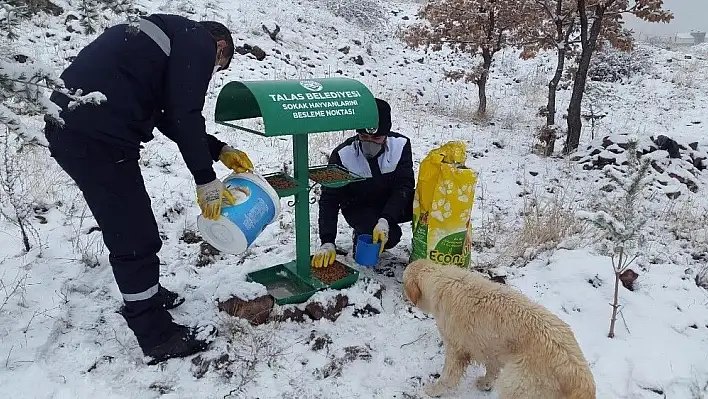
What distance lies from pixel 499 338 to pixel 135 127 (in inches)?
88.0

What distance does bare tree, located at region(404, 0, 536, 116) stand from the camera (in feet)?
33.3

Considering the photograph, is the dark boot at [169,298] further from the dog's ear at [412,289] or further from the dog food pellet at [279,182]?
the dog's ear at [412,289]

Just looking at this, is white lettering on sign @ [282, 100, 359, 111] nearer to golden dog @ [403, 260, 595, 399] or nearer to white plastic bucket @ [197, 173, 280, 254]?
white plastic bucket @ [197, 173, 280, 254]

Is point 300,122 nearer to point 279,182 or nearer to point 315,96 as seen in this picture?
point 315,96

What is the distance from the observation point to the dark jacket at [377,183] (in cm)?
409

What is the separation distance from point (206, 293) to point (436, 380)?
1727mm

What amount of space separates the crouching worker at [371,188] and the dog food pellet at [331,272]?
43 mm

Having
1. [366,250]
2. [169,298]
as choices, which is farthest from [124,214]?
[366,250]

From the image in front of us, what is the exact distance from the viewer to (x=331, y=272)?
3.88 meters

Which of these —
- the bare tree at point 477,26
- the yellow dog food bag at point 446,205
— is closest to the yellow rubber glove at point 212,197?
the yellow dog food bag at point 446,205

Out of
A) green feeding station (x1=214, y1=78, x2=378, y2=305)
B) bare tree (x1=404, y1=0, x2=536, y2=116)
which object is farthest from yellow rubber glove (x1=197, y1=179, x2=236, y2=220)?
bare tree (x1=404, y1=0, x2=536, y2=116)

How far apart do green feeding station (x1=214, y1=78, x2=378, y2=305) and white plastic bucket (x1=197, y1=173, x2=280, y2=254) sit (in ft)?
0.69

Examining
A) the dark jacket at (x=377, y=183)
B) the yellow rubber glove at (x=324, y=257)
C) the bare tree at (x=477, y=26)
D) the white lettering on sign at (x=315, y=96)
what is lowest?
the yellow rubber glove at (x=324, y=257)

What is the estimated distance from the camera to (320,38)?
588 inches
